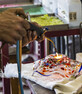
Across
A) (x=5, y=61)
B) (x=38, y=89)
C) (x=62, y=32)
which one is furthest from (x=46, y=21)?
(x=38, y=89)

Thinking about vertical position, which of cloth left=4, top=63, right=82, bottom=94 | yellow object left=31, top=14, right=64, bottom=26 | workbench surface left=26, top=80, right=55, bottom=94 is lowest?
workbench surface left=26, top=80, right=55, bottom=94

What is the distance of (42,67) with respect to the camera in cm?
124

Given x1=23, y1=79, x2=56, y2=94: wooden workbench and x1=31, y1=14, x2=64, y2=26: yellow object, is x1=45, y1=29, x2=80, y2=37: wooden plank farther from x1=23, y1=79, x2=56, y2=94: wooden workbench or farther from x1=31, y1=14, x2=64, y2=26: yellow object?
x1=23, y1=79, x2=56, y2=94: wooden workbench

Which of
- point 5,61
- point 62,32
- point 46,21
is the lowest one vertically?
point 5,61

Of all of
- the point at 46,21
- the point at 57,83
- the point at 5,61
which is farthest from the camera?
the point at 46,21

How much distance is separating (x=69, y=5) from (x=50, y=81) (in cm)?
142

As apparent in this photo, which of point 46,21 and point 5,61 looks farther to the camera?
point 46,21

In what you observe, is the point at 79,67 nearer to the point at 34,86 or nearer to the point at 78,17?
the point at 34,86

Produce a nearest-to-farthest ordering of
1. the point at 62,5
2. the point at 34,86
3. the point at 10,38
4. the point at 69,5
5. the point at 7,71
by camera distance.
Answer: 1. the point at 10,38
2. the point at 34,86
3. the point at 7,71
4. the point at 69,5
5. the point at 62,5

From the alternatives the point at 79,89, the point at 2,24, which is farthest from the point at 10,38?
the point at 79,89

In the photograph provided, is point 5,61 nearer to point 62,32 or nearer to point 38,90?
point 62,32

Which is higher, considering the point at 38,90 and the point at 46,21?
the point at 46,21

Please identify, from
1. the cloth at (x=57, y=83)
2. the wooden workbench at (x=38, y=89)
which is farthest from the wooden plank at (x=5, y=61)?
the wooden workbench at (x=38, y=89)

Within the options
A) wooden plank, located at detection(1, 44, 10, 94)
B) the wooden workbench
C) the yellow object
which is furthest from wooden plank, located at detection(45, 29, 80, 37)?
the wooden workbench
